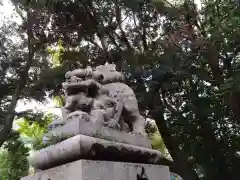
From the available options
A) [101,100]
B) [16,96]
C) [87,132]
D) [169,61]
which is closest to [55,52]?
[16,96]

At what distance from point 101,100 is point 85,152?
903mm

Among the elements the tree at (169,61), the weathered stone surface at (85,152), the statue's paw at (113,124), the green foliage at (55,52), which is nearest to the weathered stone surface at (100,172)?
the weathered stone surface at (85,152)

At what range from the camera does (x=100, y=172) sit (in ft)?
9.32

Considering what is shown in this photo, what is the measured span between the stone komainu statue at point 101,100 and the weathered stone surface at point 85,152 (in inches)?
11.8

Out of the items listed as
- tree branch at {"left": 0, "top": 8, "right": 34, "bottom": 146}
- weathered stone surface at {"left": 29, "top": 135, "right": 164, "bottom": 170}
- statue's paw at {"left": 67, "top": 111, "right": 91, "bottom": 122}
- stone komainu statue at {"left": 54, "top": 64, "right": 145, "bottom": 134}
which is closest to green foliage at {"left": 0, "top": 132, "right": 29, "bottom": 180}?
tree branch at {"left": 0, "top": 8, "right": 34, "bottom": 146}

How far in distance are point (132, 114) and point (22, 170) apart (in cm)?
888

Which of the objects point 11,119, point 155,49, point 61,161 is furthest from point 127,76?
point 61,161

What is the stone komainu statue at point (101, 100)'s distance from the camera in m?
3.39

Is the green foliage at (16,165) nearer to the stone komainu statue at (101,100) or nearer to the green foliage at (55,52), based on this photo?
the green foliage at (55,52)

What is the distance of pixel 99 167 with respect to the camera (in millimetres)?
2852

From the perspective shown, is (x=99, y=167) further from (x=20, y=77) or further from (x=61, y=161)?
(x=20, y=77)

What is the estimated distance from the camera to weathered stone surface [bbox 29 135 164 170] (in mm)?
2832

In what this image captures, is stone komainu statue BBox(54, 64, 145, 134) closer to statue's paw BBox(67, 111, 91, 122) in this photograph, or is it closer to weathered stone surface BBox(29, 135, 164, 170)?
statue's paw BBox(67, 111, 91, 122)

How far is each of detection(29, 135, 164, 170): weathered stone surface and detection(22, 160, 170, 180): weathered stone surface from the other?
2.9 inches
